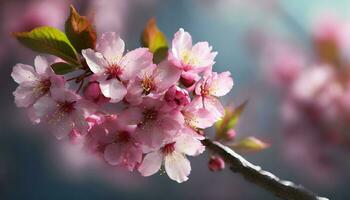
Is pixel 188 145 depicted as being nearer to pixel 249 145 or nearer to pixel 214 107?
pixel 214 107

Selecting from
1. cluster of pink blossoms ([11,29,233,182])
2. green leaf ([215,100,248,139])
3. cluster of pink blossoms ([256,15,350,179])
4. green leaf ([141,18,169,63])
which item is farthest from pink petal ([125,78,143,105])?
cluster of pink blossoms ([256,15,350,179])

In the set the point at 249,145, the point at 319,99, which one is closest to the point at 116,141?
the point at 249,145

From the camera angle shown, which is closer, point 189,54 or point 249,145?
point 189,54

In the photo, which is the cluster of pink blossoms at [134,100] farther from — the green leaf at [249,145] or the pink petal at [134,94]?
the green leaf at [249,145]

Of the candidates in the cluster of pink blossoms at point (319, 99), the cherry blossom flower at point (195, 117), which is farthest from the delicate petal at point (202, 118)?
the cluster of pink blossoms at point (319, 99)

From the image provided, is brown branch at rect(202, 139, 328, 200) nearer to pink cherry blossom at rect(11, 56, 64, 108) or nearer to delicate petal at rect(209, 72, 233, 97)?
delicate petal at rect(209, 72, 233, 97)

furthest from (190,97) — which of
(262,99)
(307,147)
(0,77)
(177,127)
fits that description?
(0,77)

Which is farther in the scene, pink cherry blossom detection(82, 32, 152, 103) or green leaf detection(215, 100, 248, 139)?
green leaf detection(215, 100, 248, 139)
